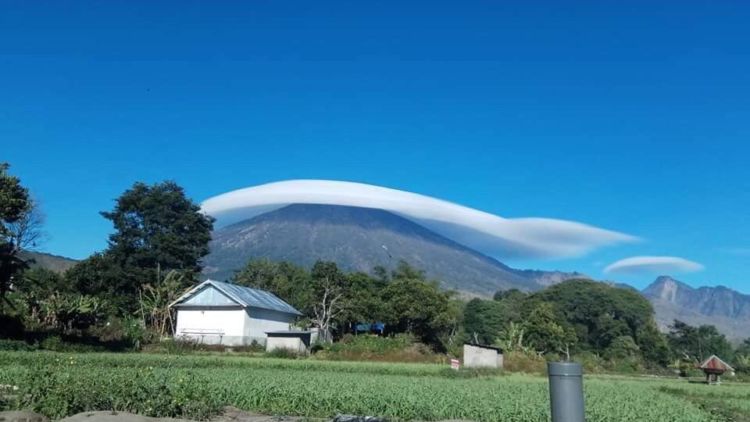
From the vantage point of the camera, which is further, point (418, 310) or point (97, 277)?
point (97, 277)

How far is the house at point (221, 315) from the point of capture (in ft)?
160

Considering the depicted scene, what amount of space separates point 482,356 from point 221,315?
75.5 ft

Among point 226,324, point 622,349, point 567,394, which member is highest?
point 226,324

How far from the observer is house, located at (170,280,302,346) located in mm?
48625

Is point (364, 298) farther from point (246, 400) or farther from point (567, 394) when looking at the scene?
point (567, 394)

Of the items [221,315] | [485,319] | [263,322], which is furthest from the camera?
[485,319]

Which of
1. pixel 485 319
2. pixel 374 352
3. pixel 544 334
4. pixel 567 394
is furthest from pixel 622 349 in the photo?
pixel 567 394

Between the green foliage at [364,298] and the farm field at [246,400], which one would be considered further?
the green foliage at [364,298]

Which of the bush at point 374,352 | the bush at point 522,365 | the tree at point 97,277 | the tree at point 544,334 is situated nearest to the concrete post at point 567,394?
the bush at point 522,365

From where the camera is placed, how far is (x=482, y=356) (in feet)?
119

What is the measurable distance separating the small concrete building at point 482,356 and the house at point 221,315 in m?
18.3

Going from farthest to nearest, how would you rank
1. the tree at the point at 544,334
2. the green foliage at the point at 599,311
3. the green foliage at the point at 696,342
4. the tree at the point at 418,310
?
the green foliage at the point at 696,342 → the green foliage at the point at 599,311 → the tree at the point at 544,334 → the tree at the point at 418,310

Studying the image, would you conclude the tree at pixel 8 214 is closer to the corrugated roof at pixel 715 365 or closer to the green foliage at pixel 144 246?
the green foliage at pixel 144 246

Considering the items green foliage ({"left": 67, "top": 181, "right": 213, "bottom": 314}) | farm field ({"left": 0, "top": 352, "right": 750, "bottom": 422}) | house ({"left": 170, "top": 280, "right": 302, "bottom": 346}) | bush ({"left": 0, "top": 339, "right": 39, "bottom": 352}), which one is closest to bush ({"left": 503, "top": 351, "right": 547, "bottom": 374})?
house ({"left": 170, "top": 280, "right": 302, "bottom": 346})
